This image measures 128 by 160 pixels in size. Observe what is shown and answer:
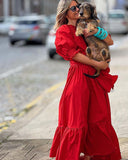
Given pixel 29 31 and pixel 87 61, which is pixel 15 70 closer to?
pixel 87 61

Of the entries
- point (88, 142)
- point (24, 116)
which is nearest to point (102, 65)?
point (88, 142)

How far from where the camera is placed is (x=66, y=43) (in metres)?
3.59

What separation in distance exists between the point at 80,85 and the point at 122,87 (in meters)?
5.02

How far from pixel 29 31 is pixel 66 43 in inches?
698

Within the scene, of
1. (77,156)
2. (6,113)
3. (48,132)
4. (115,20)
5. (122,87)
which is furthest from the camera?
(115,20)

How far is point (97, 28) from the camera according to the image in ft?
11.9

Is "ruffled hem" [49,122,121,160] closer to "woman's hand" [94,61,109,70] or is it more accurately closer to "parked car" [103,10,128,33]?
"woman's hand" [94,61,109,70]

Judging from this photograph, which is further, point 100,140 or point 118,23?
point 118,23

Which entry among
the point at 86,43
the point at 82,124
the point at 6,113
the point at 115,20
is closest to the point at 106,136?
the point at 82,124

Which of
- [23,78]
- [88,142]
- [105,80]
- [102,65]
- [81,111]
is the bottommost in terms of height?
[23,78]

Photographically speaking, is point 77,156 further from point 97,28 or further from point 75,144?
point 97,28

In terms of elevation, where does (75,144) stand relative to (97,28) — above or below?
below

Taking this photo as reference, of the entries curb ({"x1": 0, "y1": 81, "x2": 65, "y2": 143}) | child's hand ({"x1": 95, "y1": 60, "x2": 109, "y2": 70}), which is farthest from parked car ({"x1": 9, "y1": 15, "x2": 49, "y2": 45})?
child's hand ({"x1": 95, "y1": 60, "x2": 109, "y2": 70})

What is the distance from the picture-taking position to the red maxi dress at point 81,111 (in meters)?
3.61
